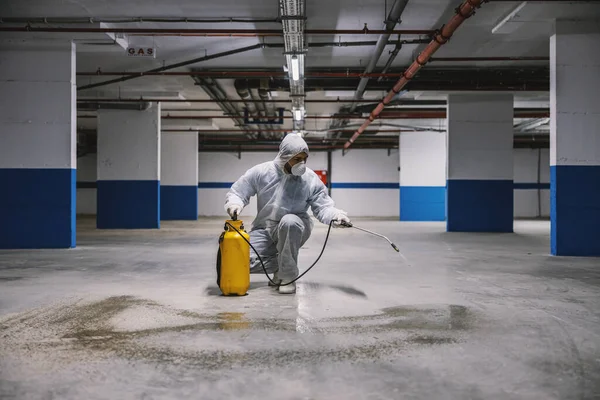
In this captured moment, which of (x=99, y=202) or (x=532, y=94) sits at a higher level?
(x=532, y=94)

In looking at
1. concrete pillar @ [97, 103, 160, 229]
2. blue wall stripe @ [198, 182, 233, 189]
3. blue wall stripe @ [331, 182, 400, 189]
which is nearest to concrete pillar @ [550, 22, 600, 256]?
concrete pillar @ [97, 103, 160, 229]

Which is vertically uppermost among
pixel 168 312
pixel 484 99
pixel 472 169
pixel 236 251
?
pixel 484 99

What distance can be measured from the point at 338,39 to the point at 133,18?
312 centimetres

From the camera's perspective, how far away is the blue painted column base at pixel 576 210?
692 centimetres

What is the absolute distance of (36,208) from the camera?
25.6 ft

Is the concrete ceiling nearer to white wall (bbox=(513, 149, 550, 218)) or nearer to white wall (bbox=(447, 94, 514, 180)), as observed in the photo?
white wall (bbox=(447, 94, 514, 180))

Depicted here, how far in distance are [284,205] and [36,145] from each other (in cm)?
520

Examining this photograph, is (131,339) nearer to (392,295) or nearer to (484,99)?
(392,295)

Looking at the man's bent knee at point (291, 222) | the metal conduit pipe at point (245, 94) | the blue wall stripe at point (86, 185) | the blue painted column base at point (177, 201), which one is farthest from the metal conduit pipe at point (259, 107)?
the blue wall stripe at point (86, 185)

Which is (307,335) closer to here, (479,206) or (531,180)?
(479,206)

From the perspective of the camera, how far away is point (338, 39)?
868 centimetres

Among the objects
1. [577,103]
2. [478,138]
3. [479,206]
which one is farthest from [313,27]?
[479,206]

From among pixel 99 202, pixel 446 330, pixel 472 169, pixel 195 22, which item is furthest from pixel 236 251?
pixel 99 202

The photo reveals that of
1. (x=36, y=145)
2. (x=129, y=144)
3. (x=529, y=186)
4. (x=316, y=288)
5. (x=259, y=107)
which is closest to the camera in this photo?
(x=316, y=288)
